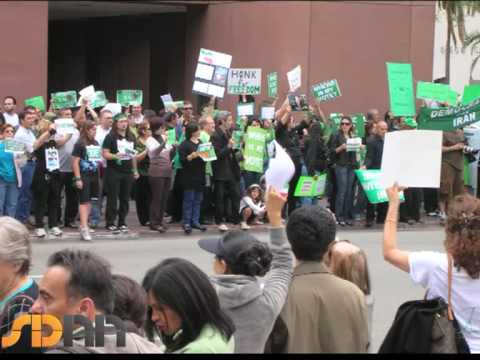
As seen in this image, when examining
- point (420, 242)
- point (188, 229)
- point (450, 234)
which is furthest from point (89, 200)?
point (450, 234)

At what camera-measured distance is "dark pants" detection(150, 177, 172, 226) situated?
1572cm

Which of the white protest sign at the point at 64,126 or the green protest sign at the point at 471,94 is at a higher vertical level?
the green protest sign at the point at 471,94

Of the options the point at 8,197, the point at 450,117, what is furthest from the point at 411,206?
the point at 8,197

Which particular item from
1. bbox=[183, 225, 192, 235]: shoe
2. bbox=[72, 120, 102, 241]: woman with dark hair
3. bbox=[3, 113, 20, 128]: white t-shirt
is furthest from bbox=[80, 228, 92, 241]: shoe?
bbox=[3, 113, 20, 128]: white t-shirt

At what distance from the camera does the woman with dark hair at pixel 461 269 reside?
471cm

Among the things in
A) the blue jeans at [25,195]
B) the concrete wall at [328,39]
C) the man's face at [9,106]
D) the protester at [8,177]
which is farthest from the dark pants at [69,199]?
the concrete wall at [328,39]

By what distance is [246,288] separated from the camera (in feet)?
14.4

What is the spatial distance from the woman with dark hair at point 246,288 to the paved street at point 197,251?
4981 millimetres

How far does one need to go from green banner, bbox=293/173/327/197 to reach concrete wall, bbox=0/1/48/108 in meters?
8.07

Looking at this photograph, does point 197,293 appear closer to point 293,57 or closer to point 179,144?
Answer: point 179,144

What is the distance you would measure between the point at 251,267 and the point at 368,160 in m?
13.0

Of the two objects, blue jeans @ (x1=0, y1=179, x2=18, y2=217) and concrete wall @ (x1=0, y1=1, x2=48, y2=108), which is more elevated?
concrete wall @ (x1=0, y1=1, x2=48, y2=108)

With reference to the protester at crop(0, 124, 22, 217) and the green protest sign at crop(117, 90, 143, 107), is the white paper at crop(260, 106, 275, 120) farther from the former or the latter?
the protester at crop(0, 124, 22, 217)

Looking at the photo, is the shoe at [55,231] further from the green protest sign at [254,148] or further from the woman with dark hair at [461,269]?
the woman with dark hair at [461,269]
